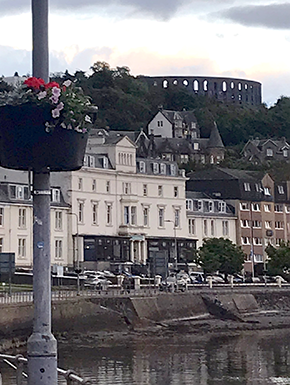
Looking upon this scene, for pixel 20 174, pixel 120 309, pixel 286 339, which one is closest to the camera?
pixel 286 339

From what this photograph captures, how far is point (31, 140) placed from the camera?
9047 millimetres

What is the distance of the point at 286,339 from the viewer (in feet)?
210

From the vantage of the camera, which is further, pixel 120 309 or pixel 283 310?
pixel 283 310

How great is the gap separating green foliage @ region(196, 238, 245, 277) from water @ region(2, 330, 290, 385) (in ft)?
102

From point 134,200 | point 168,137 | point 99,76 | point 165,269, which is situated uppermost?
point 99,76

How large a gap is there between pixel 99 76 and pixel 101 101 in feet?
20.3

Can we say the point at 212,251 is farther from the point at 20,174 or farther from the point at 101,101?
the point at 101,101

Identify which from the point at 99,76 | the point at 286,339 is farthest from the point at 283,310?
the point at 99,76

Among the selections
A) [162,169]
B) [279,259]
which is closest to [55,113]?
[279,259]

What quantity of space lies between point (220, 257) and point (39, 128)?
9004 centimetres

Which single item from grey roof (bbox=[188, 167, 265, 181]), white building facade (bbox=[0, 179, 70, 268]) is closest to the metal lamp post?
white building facade (bbox=[0, 179, 70, 268])

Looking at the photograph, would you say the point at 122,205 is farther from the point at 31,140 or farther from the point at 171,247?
the point at 31,140

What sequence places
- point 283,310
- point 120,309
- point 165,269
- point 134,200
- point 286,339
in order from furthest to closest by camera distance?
point 134,200
point 283,310
point 165,269
point 120,309
point 286,339

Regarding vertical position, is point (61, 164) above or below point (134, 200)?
below
